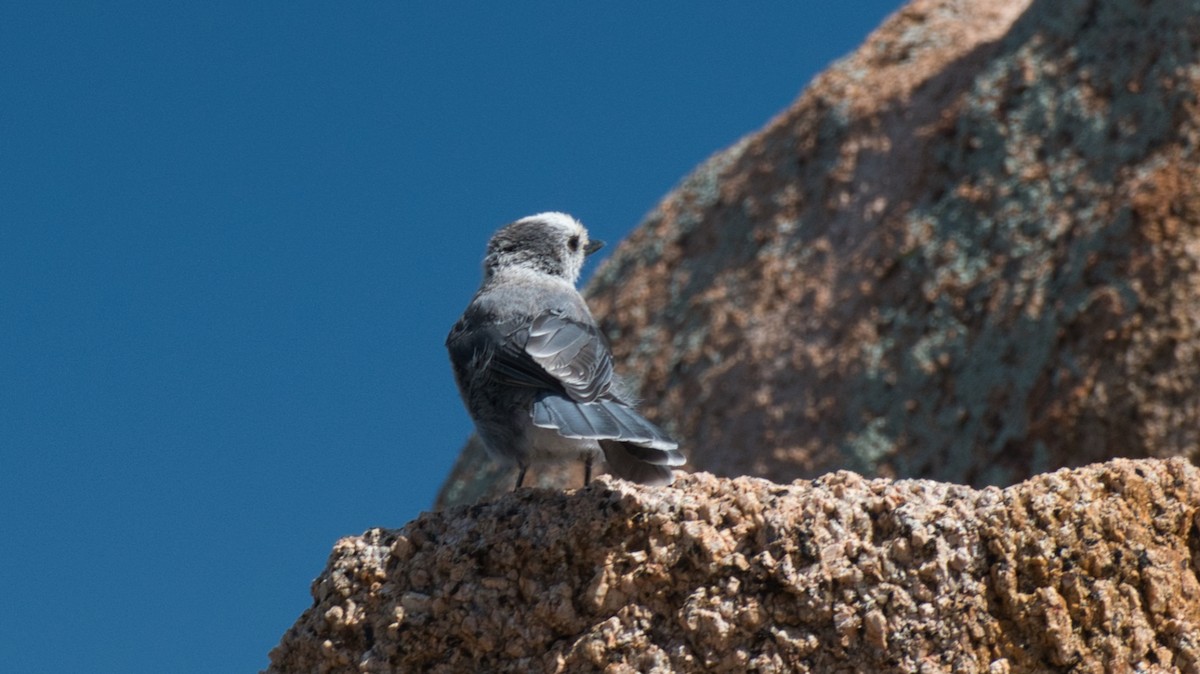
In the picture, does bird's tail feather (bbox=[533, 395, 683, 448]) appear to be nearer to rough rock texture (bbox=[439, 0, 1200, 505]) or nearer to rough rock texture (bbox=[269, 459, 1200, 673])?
rough rock texture (bbox=[269, 459, 1200, 673])

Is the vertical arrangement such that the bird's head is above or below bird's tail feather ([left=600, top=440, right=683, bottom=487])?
above

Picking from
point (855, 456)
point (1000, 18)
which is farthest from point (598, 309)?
point (1000, 18)

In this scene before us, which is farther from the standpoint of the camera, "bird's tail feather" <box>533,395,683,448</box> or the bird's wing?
the bird's wing

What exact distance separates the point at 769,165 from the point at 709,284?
1.49 m

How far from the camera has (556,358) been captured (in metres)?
6.53

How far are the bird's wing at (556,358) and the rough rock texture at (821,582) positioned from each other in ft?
3.61

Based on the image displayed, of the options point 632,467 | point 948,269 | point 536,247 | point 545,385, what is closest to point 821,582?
point 632,467

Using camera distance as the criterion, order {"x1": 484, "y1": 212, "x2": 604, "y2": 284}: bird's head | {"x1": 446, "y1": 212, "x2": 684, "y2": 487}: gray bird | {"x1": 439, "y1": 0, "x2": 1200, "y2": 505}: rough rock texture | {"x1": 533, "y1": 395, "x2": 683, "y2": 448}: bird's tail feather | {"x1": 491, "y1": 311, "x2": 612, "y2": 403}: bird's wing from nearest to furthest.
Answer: {"x1": 533, "y1": 395, "x2": 683, "y2": 448}: bird's tail feather
{"x1": 446, "y1": 212, "x2": 684, "y2": 487}: gray bird
{"x1": 491, "y1": 311, "x2": 612, "y2": 403}: bird's wing
{"x1": 484, "y1": 212, "x2": 604, "y2": 284}: bird's head
{"x1": 439, "y1": 0, "x2": 1200, "y2": 505}: rough rock texture

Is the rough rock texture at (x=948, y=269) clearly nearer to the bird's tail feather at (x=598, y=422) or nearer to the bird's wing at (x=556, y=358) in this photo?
the bird's wing at (x=556, y=358)

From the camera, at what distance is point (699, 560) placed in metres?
4.98

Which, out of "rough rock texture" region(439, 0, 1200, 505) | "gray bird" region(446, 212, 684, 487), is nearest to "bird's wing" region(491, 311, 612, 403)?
"gray bird" region(446, 212, 684, 487)

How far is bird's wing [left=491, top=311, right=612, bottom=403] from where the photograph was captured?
640 cm

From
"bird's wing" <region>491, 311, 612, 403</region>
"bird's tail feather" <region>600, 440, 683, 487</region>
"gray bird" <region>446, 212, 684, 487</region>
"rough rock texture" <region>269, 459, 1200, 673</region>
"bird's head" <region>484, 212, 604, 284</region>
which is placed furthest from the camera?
"bird's head" <region>484, 212, 604, 284</region>

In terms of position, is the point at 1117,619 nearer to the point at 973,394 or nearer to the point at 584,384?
the point at 584,384
